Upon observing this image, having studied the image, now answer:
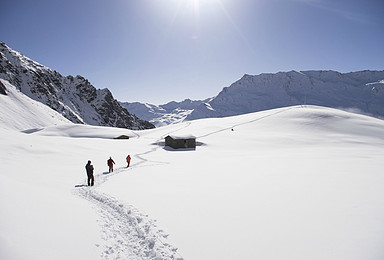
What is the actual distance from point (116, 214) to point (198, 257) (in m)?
4.28

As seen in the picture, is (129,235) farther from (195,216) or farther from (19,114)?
(19,114)

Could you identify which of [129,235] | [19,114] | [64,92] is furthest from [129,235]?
[64,92]

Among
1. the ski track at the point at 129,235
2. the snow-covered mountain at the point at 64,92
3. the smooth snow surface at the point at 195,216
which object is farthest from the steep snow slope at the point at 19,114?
the ski track at the point at 129,235

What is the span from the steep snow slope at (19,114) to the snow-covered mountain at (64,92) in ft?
24.2

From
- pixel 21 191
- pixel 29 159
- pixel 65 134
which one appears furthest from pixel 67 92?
pixel 21 191

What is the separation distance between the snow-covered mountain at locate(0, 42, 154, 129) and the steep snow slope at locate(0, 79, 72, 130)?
737 centimetres

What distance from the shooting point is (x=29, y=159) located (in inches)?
619

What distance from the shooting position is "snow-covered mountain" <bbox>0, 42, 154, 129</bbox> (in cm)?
11900

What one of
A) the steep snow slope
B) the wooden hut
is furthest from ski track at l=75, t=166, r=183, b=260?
the steep snow slope

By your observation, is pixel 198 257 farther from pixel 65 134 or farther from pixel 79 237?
pixel 65 134

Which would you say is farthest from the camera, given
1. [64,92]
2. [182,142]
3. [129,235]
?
[64,92]

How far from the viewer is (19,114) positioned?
73312 millimetres

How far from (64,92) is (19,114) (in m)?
98.4

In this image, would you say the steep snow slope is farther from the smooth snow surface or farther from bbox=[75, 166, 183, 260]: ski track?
bbox=[75, 166, 183, 260]: ski track
